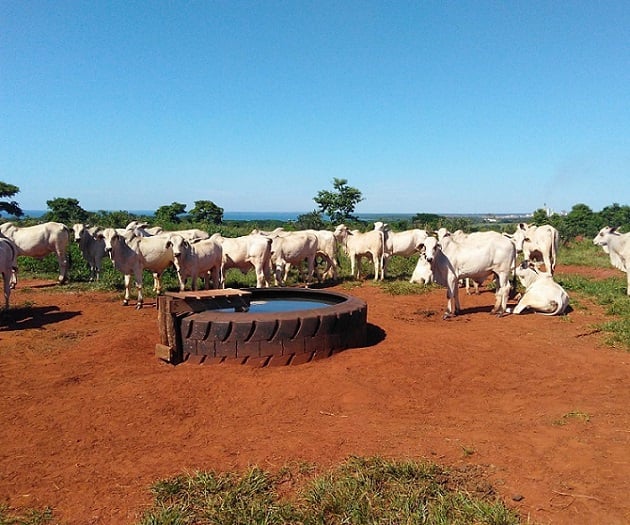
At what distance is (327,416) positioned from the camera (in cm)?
543

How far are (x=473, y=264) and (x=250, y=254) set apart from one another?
6.73 metres

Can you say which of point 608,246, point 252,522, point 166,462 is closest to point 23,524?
point 166,462

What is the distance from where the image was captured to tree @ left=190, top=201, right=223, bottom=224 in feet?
178

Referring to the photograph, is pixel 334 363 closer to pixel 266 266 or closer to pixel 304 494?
pixel 304 494

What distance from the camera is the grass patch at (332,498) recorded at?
11.2 ft

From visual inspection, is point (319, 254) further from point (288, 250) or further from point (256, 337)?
point (256, 337)

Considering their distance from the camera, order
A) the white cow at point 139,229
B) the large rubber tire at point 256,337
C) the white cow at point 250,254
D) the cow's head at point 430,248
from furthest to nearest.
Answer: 1. the white cow at point 139,229
2. the white cow at point 250,254
3. the cow's head at point 430,248
4. the large rubber tire at point 256,337

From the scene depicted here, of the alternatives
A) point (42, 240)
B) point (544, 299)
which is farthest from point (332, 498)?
point (42, 240)

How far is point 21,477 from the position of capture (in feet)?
13.6

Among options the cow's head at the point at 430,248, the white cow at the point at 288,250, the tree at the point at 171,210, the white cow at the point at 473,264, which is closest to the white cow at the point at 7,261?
the white cow at the point at 288,250

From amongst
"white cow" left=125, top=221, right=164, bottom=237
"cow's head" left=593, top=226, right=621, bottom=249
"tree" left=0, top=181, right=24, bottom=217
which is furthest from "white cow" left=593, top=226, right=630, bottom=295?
"tree" left=0, top=181, right=24, bottom=217

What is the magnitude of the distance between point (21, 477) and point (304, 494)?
2.58 m

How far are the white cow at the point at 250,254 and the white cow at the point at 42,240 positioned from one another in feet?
21.8

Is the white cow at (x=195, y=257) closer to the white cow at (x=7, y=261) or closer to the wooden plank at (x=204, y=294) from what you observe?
the white cow at (x=7, y=261)
